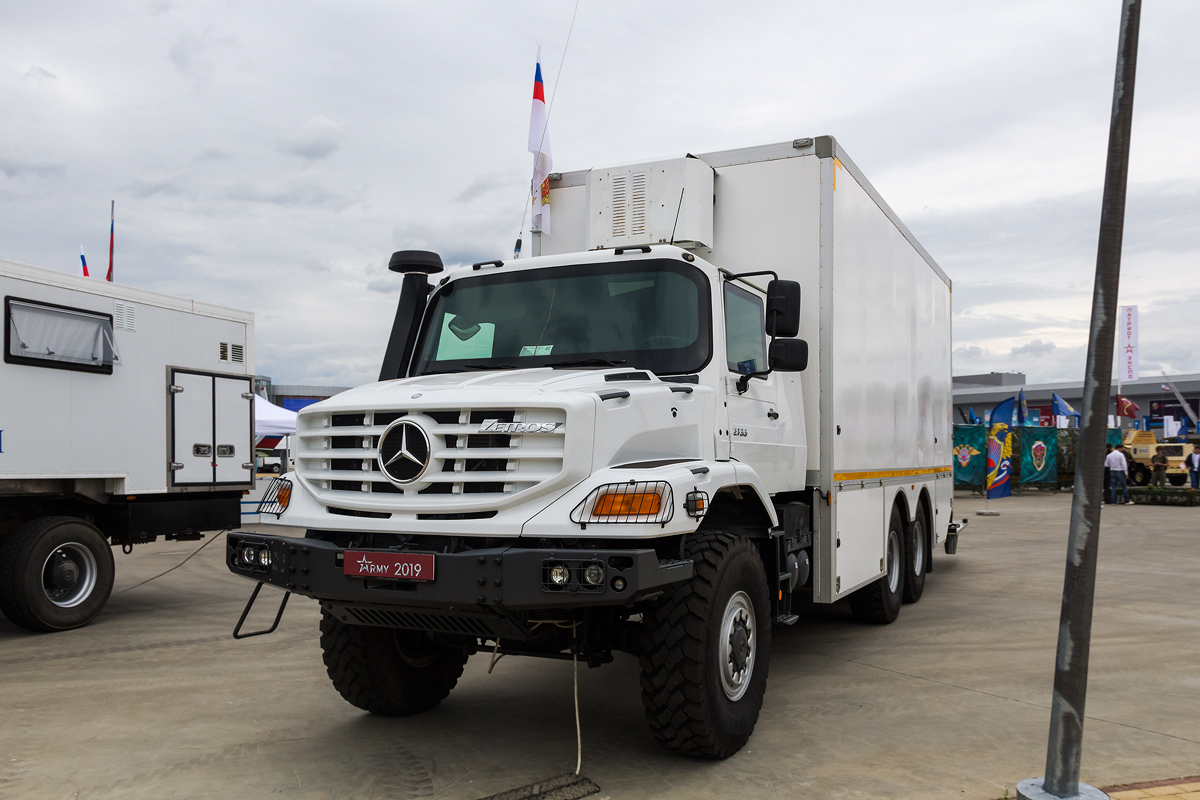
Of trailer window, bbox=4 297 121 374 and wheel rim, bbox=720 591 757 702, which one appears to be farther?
trailer window, bbox=4 297 121 374

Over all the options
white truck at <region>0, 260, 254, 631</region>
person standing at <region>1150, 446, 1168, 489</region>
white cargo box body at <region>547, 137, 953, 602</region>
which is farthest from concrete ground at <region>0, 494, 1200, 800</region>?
person standing at <region>1150, 446, 1168, 489</region>

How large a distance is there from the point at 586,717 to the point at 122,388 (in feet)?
20.3

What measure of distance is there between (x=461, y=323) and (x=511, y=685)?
8.36 ft

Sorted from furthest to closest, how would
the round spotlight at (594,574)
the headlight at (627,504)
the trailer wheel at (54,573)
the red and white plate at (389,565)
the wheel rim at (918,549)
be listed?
the wheel rim at (918,549) < the trailer wheel at (54,573) < the red and white plate at (389,565) < the headlight at (627,504) < the round spotlight at (594,574)

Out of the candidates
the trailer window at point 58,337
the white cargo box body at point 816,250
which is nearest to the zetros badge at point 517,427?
the white cargo box body at point 816,250

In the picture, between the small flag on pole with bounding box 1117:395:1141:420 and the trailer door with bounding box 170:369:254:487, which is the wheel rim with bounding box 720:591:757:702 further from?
the small flag on pole with bounding box 1117:395:1141:420

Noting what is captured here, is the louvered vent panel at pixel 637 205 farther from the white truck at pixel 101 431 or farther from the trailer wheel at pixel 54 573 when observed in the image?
the trailer wheel at pixel 54 573

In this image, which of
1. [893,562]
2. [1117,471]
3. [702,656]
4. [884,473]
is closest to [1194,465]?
Answer: [1117,471]

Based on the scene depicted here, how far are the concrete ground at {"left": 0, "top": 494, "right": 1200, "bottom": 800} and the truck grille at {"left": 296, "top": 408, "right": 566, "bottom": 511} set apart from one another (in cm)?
141

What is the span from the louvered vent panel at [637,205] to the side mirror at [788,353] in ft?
5.62

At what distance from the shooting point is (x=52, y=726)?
220 inches

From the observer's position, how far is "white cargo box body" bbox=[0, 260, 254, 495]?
8.33 m

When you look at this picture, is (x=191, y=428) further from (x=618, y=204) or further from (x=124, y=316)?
(x=618, y=204)

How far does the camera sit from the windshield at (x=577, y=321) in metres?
5.34
